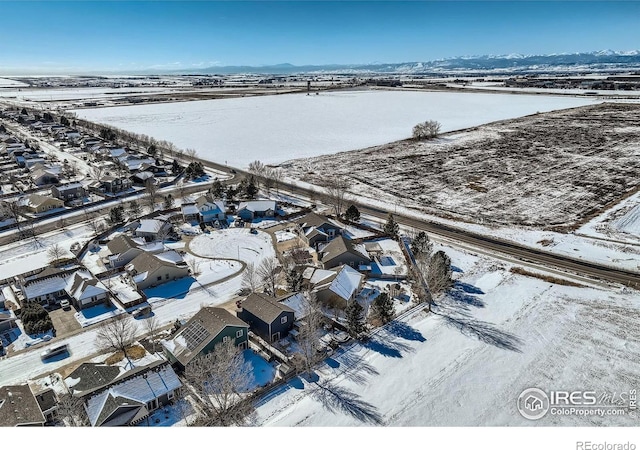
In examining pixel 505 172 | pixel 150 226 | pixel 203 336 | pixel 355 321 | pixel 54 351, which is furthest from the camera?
pixel 505 172

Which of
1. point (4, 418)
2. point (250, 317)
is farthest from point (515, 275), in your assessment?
point (4, 418)

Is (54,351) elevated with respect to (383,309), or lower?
lower

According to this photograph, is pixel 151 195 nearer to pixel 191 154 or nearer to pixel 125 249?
pixel 125 249

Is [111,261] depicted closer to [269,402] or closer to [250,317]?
[250,317]

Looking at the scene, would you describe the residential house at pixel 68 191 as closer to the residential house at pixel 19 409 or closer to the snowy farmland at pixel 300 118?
the snowy farmland at pixel 300 118

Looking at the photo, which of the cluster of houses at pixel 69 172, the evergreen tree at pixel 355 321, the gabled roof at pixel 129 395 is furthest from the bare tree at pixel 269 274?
the cluster of houses at pixel 69 172

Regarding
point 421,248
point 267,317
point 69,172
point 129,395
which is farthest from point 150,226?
point 69,172
